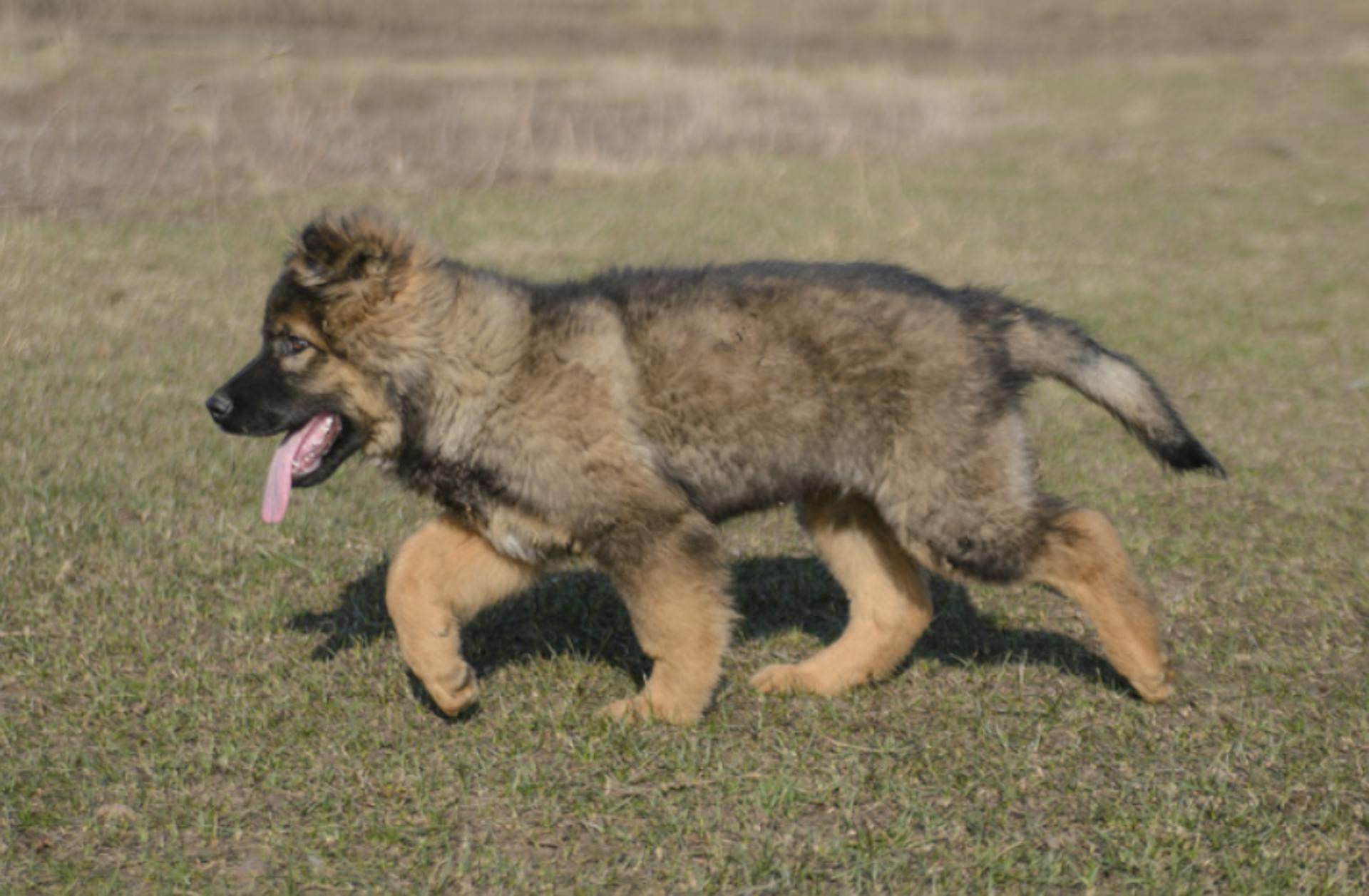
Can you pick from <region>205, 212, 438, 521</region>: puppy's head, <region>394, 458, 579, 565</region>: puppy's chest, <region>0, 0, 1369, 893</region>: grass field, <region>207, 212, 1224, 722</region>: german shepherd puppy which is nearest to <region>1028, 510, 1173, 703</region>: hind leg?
<region>207, 212, 1224, 722</region>: german shepherd puppy

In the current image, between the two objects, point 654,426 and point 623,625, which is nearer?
point 654,426

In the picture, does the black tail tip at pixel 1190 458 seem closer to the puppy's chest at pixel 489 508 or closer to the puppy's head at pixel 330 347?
the puppy's chest at pixel 489 508

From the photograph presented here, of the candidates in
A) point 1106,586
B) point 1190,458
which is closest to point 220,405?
point 1106,586

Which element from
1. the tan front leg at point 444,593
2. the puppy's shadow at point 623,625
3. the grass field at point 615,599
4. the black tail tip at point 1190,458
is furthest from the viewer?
the puppy's shadow at point 623,625

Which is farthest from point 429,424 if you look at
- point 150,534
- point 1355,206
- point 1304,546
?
point 1355,206

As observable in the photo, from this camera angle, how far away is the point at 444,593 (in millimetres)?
4781

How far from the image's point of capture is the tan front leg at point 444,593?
15.4 ft

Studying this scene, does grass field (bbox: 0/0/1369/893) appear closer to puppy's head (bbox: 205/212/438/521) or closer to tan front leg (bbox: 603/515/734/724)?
tan front leg (bbox: 603/515/734/724)

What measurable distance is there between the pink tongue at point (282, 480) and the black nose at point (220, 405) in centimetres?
21

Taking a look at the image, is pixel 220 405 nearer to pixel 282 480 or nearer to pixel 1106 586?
pixel 282 480

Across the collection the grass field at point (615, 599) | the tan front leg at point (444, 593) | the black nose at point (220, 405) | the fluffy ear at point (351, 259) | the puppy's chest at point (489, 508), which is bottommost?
the grass field at point (615, 599)

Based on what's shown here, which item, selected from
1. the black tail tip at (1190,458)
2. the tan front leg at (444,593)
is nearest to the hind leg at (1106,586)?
the black tail tip at (1190,458)

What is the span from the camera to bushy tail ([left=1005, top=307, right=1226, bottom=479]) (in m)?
4.97

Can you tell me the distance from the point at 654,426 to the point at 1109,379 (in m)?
1.56
